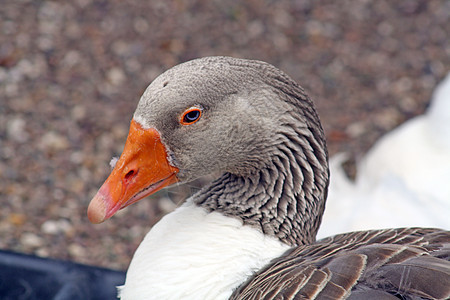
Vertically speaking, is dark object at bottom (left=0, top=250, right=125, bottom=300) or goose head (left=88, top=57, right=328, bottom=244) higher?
goose head (left=88, top=57, right=328, bottom=244)

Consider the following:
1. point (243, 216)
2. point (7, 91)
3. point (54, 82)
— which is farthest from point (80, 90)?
point (243, 216)

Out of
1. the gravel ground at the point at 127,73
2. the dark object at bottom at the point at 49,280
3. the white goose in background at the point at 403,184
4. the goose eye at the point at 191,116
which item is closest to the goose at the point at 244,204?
the goose eye at the point at 191,116

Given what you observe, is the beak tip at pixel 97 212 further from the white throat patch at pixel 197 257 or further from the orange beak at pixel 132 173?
the white throat patch at pixel 197 257

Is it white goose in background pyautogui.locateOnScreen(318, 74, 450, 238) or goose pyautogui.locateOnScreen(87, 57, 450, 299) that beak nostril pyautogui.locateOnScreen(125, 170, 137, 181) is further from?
white goose in background pyautogui.locateOnScreen(318, 74, 450, 238)

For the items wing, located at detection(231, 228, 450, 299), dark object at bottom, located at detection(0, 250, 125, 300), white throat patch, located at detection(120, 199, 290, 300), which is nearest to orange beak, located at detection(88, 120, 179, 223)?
white throat patch, located at detection(120, 199, 290, 300)

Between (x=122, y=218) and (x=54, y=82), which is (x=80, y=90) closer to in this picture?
(x=54, y=82)

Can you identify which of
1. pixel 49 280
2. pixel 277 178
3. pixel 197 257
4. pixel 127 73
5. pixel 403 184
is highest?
pixel 127 73

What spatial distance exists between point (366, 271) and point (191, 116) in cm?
79

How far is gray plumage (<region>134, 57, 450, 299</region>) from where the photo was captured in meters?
1.73

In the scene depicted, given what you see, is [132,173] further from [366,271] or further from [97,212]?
[366,271]

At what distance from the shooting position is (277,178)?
7.03 ft

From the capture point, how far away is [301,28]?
16.9 feet

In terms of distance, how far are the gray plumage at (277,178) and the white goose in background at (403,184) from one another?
2.63ft

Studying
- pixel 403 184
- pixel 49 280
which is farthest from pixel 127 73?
pixel 403 184
